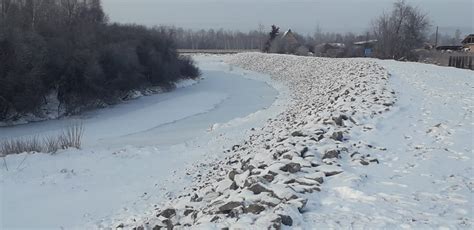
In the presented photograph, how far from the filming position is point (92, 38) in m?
32.0

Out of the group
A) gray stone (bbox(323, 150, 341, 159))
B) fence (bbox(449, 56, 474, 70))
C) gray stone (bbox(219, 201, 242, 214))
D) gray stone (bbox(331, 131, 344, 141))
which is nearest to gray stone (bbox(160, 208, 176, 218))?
gray stone (bbox(219, 201, 242, 214))

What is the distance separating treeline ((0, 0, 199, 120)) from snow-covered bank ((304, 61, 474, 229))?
19696 millimetres

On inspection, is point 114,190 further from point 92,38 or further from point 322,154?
point 92,38

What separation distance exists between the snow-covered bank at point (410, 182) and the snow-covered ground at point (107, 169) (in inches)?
176

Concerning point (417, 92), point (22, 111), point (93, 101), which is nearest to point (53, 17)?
point (93, 101)

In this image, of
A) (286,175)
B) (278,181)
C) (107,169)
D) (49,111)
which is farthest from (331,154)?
(49,111)

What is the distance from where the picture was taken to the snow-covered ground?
30.9 feet

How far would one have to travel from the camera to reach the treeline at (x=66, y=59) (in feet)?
80.3

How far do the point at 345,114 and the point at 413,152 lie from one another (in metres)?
3.17

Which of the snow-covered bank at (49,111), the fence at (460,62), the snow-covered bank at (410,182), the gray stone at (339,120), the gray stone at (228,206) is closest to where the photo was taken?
Result: the snow-covered bank at (410,182)

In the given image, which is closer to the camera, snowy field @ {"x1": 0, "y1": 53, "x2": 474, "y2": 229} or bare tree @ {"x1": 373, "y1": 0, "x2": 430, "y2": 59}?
snowy field @ {"x1": 0, "y1": 53, "x2": 474, "y2": 229}

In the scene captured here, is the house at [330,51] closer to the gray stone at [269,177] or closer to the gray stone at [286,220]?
the gray stone at [269,177]

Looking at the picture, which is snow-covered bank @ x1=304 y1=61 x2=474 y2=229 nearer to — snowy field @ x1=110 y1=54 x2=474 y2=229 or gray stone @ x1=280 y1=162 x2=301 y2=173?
snowy field @ x1=110 y1=54 x2=474 y2=229

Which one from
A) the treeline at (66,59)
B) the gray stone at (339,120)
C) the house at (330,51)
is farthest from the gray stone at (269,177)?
the house at (330,51)
